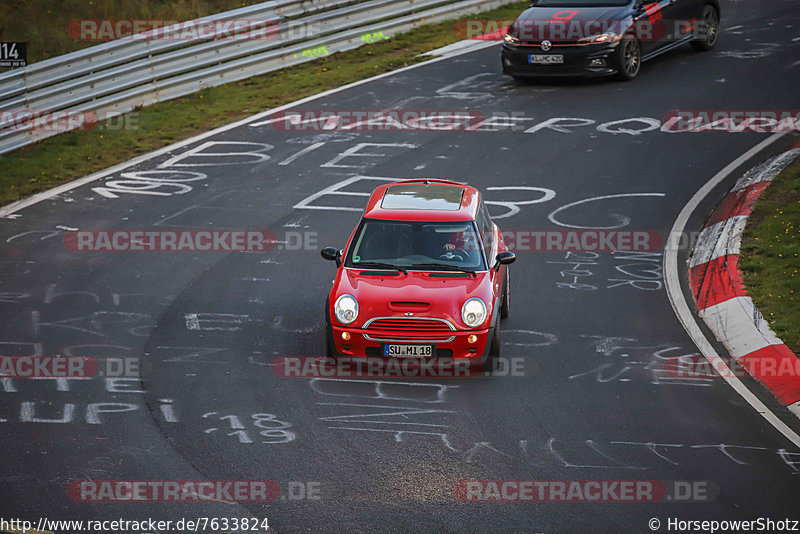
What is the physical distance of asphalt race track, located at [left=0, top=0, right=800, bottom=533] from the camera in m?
7.87

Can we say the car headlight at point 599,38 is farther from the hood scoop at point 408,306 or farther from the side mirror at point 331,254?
the hood scoop at point 408,306

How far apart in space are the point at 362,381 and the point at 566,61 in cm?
1162

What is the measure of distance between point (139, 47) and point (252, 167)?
426 cm

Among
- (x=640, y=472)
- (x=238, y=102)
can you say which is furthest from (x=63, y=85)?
(x=640, y=472)

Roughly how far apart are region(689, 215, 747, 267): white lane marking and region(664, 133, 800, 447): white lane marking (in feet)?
0.95

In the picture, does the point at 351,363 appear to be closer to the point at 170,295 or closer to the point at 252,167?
the point at 170,295

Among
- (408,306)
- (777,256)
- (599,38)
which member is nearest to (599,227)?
(777,256)

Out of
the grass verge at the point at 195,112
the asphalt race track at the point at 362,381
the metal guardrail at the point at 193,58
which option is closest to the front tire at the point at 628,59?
the asphalt race track at the point at 362,381

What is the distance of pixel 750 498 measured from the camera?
7.68 m

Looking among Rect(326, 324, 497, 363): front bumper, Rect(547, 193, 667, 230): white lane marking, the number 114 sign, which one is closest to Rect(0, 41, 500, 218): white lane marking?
the number 114 sign

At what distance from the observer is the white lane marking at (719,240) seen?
13.2 meters

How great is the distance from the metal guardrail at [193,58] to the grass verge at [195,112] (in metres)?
0.23

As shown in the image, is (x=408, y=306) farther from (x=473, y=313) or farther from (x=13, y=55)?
(x=13, y=55)

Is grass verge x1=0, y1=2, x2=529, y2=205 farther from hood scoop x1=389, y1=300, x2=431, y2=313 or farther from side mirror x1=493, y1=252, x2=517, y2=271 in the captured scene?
side mirror x1=493, y1=252, x2=517, y2=271
